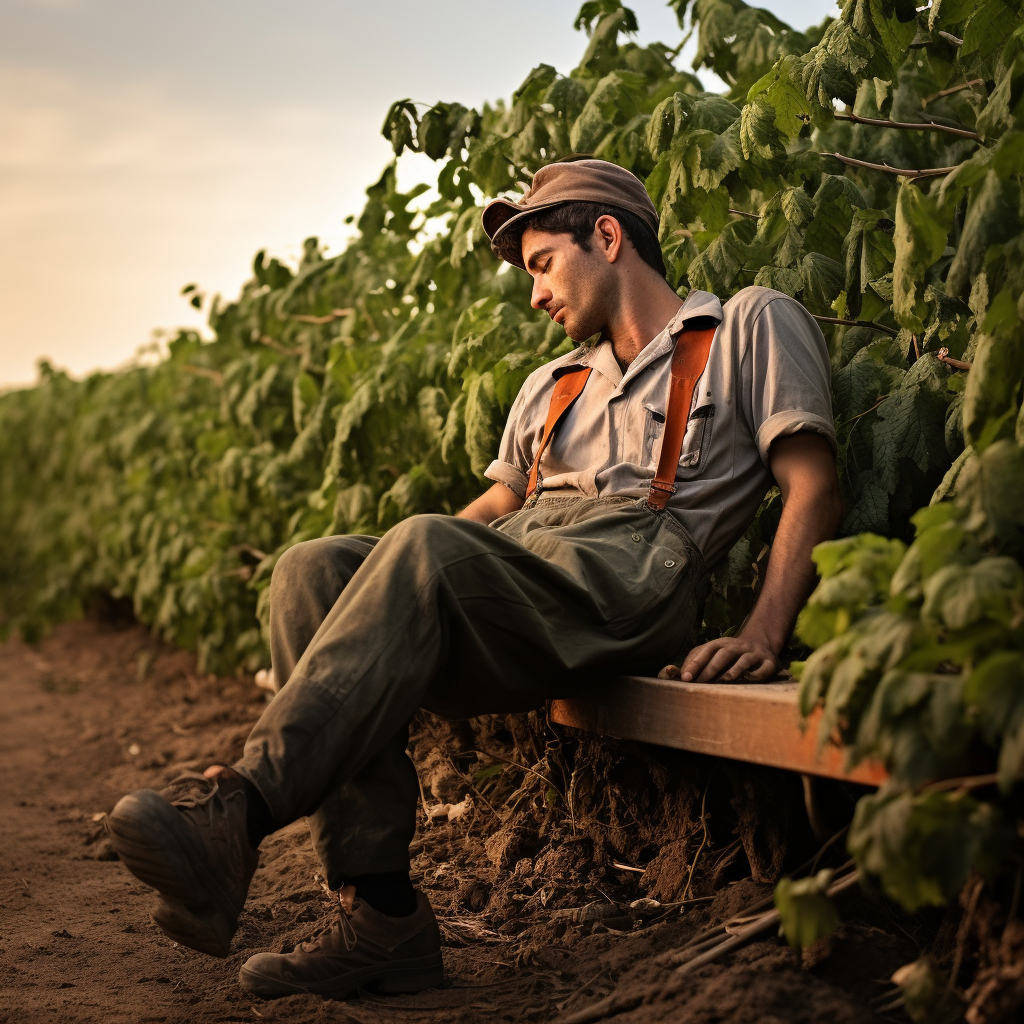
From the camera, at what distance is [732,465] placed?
2.75 m

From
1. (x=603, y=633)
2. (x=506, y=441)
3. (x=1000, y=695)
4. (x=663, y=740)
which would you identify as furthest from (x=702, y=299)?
(x=1000, y=695)

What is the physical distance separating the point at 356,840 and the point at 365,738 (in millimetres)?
322

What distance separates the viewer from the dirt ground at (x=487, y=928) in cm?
204

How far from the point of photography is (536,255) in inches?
121

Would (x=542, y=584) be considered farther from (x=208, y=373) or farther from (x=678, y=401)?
(x=208, y=373)

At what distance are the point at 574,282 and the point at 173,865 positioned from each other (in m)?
1.74

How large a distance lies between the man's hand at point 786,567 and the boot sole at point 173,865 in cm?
100

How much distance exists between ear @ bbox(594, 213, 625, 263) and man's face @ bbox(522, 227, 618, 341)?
0.01 m

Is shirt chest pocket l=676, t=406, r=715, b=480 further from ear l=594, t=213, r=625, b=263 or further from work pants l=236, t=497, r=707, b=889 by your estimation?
ear l=594, t=213, r=625, b=263

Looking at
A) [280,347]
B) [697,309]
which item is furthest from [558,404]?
[280,347]

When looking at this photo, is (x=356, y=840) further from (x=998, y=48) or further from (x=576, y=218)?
(x=998, y=48)

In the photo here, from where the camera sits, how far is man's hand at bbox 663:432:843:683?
7.91 ft

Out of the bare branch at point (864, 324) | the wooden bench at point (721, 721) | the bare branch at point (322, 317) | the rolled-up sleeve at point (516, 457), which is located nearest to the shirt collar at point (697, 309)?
the bare branch at point (864, 324)

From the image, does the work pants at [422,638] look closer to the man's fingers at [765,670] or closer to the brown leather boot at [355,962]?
the brown leather boot at [355,962]
